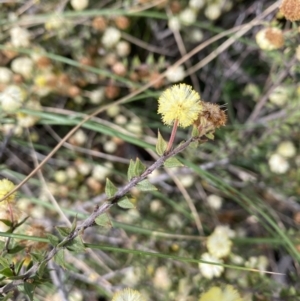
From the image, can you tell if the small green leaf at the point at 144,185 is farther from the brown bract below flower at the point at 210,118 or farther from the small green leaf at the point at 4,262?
the small green leaf at the point at 4,262

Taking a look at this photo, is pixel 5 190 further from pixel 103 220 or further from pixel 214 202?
pixel 214 202

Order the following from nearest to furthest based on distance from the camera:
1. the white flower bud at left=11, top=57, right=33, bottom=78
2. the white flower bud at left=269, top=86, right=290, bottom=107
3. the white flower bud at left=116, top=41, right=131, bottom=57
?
1. the white flower bud at left=269, top=86, right=290, bottom=107
2. the white flower bud at left=11, top=57, right=33, bottom=78
3. the white flower bud at left=116, top=41, right=131, bottom=57

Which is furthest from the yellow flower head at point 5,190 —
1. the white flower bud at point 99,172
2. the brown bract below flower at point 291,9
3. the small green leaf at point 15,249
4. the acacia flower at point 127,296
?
the white flower bud at point 99,172

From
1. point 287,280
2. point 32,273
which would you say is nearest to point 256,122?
point 287,280

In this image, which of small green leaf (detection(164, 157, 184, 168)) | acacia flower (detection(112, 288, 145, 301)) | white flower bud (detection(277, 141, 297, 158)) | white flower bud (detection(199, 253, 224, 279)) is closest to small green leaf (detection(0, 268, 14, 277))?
acacia flower (detection(112, 288, 145, 301))

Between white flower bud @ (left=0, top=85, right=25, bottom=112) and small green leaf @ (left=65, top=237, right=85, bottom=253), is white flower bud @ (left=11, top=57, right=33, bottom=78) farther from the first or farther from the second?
small green leaf @ (left=65, top=237, right=85, bottom=253)

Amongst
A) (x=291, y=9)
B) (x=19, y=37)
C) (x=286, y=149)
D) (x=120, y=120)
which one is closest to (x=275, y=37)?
(x=291, y=9)
